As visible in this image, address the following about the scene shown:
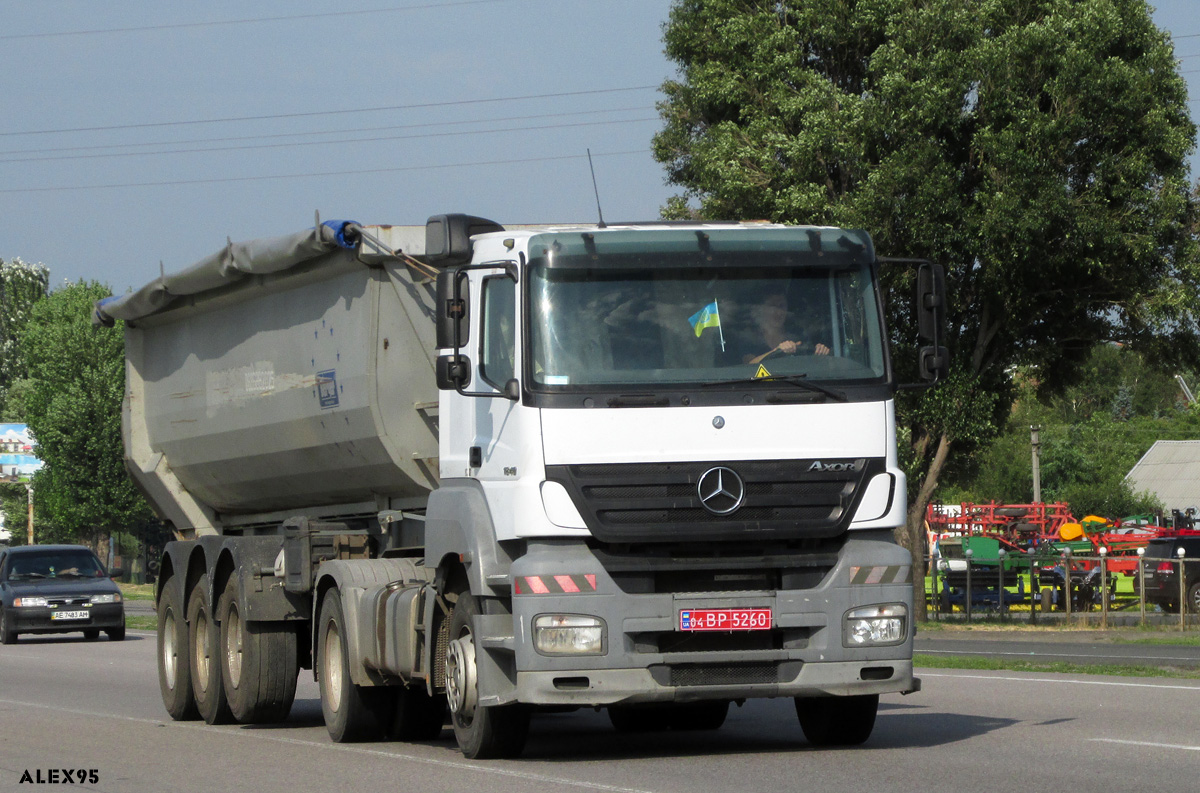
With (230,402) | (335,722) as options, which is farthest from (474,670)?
(230,402)

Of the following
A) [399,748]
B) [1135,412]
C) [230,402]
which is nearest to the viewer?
[399,748]

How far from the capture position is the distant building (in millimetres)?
92062

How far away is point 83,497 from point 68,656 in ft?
149

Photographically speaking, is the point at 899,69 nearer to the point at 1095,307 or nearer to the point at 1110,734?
the point at 1095,307

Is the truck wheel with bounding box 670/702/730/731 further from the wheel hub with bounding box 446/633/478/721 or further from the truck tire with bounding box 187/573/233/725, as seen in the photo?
the truck tire with bounding box 187/573/233/725

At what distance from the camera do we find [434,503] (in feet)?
36.8

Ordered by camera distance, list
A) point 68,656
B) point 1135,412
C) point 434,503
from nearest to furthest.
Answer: point 434,503 → point 68,656 → point 1135,412

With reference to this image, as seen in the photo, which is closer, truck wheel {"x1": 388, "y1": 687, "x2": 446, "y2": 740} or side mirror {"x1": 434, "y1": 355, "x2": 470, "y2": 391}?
side mirror {"x1": 434, "y1": 355, "x2": 470, "y2": 391}

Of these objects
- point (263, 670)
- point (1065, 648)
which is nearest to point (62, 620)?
point (1065, 648)

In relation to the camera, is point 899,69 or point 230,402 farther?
point 899,69

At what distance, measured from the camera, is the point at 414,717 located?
12.7m

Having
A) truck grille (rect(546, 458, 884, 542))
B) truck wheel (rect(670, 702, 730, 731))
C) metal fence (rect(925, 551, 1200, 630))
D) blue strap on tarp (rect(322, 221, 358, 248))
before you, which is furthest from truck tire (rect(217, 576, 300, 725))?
metal fence (rect(925, 551, 1200, 630))

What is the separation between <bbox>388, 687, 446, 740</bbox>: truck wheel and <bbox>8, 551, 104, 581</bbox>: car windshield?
20.0m

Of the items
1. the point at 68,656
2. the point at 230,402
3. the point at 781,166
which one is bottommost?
the point at 68,656
